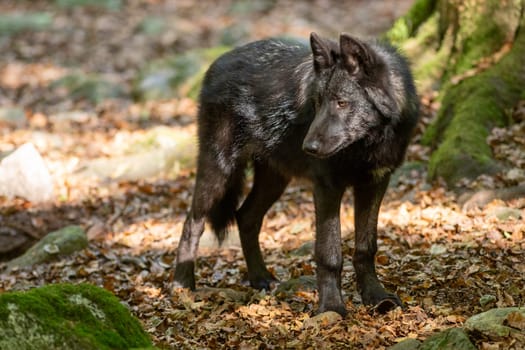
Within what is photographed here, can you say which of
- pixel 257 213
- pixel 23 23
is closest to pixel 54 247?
pixel 257 213

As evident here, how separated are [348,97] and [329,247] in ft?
4.29

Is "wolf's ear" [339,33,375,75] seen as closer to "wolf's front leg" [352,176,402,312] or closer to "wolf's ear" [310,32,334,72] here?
"wolf's ear" [310,32,334,72]

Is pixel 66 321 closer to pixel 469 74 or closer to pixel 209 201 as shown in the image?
pixel 209 201

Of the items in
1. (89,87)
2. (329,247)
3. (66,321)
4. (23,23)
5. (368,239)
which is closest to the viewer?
(66,321)

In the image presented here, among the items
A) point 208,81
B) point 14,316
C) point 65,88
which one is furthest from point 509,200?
point 65,88

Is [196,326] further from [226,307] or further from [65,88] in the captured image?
[65,88]

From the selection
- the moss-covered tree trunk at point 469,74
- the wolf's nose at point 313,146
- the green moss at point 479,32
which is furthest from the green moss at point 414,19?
the wolf's nose at point 313,146

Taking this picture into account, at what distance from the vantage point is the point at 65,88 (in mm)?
16375

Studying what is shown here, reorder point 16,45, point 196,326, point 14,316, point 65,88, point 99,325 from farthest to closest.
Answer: point 16,45, point 65,88, point 196,326, point 99,325, point 14,316

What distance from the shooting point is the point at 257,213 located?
7422 mm

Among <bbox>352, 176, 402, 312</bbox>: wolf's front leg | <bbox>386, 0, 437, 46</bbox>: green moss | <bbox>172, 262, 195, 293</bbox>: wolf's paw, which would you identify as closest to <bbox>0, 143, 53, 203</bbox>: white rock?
<bbox>172, 262, 195, 293</bbox>: wolf's paw

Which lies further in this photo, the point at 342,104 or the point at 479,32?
the point at 479,32

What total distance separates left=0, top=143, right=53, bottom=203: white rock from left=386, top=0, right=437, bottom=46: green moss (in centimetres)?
587

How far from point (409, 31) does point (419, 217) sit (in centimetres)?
432
